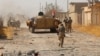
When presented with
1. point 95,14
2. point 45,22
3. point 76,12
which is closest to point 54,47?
point 45,22

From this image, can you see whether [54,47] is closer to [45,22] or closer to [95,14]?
[45,22]

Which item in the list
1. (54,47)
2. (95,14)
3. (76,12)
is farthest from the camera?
(76,12)

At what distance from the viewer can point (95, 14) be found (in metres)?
55.2

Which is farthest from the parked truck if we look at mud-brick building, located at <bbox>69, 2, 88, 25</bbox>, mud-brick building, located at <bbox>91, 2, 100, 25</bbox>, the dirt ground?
mud-brick building, located at <bbox>69, 2, 88, 25</bbox>

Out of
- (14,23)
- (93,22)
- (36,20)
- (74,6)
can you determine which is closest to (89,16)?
(93,22)

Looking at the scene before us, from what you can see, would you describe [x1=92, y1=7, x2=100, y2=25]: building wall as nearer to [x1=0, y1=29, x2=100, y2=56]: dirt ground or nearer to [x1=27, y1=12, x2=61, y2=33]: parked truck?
[x1=27, y1=12, x2=61, y2=33]: parked truck

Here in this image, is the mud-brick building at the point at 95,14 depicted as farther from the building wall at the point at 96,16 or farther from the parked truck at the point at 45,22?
the parked truck at the point at 45,22

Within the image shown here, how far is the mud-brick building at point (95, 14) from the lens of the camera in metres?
54.8

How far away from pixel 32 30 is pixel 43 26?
137cm

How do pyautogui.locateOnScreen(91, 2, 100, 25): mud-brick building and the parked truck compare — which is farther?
pyautogui.locateOnScreen(91, 2, 100, 25): mud-brick building

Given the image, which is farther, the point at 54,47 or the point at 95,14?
the point at 95,14

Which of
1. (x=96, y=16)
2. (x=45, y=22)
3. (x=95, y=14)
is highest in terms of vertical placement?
(x=45, y=22)

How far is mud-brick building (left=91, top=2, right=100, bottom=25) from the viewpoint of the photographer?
54.8 m

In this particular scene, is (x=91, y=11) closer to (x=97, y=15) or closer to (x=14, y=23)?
(x=97, y=15)
